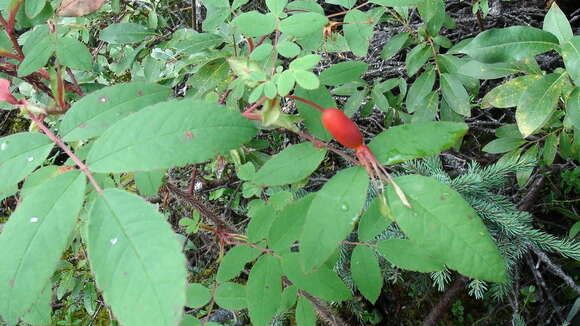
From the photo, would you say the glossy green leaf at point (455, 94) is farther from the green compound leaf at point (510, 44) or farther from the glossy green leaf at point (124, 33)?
the glossy green leaf at point (124, 33)

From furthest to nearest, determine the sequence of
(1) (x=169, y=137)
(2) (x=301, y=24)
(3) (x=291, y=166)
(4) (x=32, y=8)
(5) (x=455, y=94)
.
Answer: (5) (x=455, y=94) < (4) (x=32, y=8) < (2) (x=301, y=24) < (3) (x=291, y=166) < (1) (x=169, y=137)

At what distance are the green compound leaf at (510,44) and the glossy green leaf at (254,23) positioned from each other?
0.46m

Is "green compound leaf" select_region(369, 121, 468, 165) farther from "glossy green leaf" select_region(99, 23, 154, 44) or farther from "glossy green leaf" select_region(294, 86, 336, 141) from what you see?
"glossy green leaf" select_region(99, 23, 154, 44)

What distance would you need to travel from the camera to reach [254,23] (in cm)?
92

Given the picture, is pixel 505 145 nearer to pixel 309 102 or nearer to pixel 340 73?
pixel 340 73

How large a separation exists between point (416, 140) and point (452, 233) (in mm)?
158

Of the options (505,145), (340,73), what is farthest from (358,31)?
(505,145)

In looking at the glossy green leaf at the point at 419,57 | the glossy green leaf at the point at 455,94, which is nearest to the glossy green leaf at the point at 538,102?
the glossy green leaf at the point at 455,94

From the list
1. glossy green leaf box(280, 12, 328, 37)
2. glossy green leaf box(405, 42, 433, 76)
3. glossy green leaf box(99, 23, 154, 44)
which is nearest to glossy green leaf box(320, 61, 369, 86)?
glossy green leaf box(280, 12, 328, 37)

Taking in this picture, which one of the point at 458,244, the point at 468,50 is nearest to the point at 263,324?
the point at 458,244

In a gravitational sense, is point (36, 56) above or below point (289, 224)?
above

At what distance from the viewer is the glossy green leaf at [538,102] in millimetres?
1086

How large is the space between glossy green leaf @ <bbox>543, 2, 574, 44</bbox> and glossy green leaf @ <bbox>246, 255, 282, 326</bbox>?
32.9 inches

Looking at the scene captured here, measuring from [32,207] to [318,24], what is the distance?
59cm
